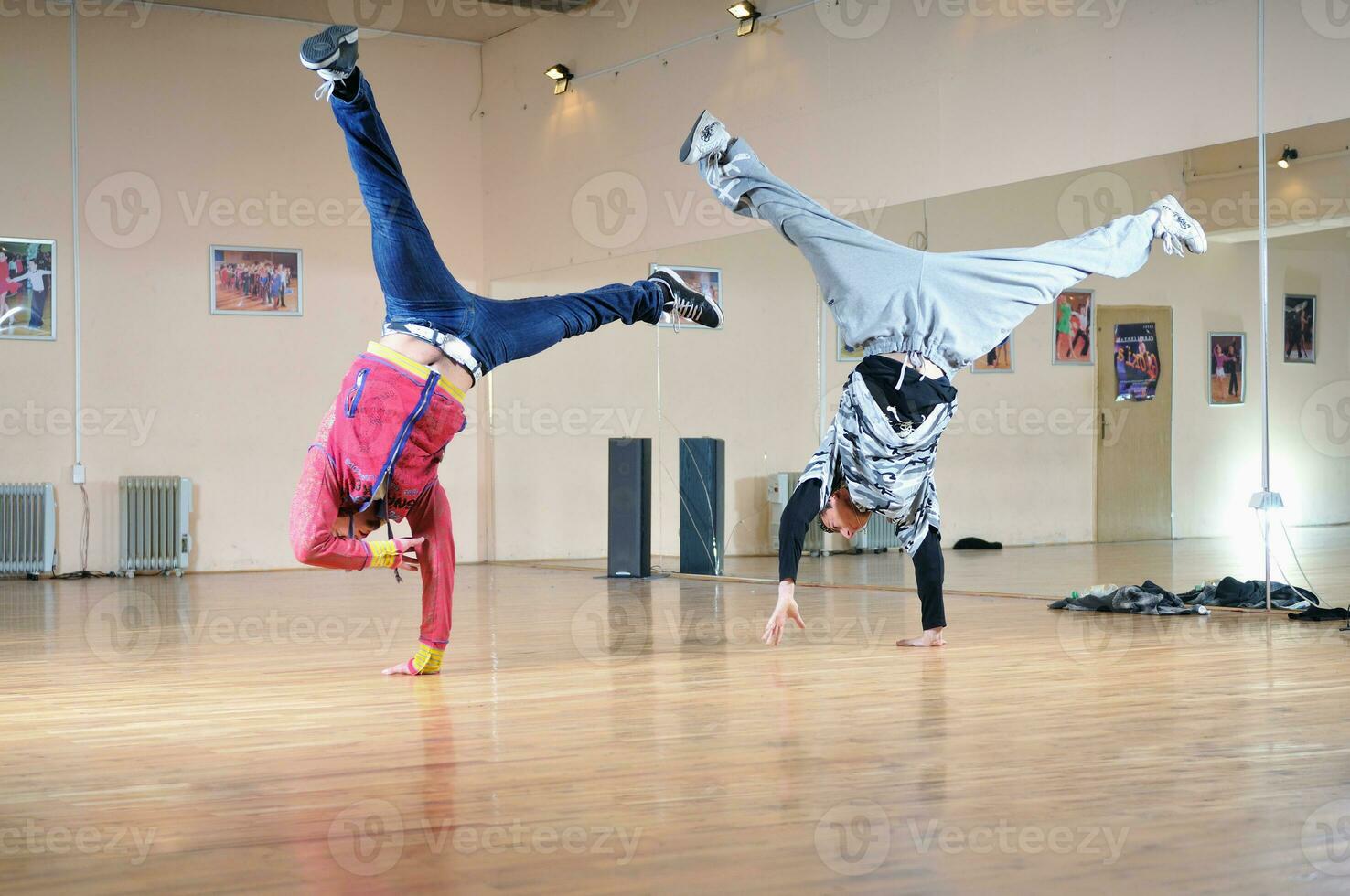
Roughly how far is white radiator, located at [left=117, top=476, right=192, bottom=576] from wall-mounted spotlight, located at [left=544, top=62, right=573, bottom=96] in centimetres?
418

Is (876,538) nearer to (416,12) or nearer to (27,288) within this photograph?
(416,12)

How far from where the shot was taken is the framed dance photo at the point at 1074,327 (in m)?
7.29

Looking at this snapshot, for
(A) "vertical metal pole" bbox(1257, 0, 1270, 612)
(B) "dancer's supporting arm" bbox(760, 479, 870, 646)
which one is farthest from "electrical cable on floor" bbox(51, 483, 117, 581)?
(A) "vertical metal pole" bbox(1257, 0, 1270, 612)

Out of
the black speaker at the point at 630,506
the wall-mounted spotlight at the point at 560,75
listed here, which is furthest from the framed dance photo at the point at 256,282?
the black speaker at the point at 630,506

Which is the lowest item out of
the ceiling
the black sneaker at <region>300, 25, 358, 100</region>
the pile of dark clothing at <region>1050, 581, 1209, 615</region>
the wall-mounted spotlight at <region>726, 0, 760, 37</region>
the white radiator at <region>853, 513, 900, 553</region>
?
the pile of dark clothing at <region>1050, 581, 1209, 615</region>

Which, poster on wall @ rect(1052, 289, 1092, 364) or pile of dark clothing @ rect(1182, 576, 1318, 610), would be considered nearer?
pile of dark clothing @ rect(1182, 576, 1318, 610)

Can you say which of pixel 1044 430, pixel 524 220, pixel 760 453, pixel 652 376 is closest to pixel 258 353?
pixel 524 220

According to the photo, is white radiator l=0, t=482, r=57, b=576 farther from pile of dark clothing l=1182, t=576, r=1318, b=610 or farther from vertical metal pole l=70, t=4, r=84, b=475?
pile of dark clothing l=1182, t=576, r=1318, b=610

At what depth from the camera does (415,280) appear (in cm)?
383

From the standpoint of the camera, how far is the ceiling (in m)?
10.1

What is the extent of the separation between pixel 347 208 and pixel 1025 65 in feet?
18.7

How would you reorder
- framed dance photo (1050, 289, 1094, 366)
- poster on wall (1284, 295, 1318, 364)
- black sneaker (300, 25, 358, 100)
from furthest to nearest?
1. framed dance photo (1050, 289, 1094, 366)
2. poster on wall (1284, 295, 1318, 364)
3. black sneaker (300, 25, 358, 100)

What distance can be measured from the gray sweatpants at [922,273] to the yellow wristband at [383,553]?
1.63 meters

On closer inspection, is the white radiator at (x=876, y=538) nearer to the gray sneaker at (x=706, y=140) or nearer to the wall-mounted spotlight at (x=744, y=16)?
the wall-mounted spotlight at (x=744, y=16)
